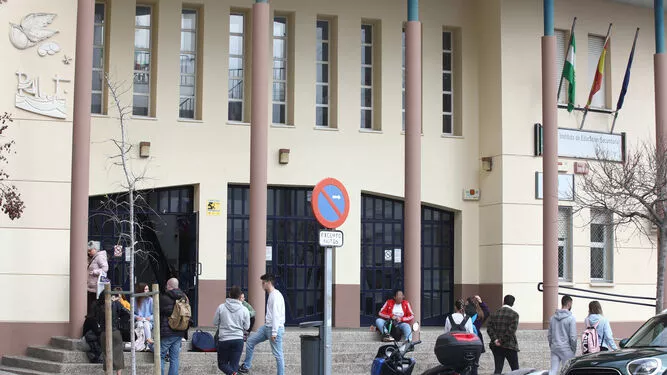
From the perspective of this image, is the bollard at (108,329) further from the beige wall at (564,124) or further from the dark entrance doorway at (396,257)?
the beige wall at (564,124)

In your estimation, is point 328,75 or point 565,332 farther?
point 328,75

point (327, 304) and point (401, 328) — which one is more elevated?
point (327, 304)

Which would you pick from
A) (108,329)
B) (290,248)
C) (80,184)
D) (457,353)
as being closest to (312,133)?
(290,248)

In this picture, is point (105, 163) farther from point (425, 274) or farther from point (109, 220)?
point (425, 274)

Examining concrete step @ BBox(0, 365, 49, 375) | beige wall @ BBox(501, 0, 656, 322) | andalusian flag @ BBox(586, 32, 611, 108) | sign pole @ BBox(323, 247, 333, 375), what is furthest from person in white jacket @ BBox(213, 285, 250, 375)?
andalusian flag @ BBox(586, 32, 611, 108)

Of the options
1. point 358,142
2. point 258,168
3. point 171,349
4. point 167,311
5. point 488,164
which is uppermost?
point 358,142

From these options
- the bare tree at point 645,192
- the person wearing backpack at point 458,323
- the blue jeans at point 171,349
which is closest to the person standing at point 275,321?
the blue jeans at point 171,349

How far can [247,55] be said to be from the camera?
2367 centimetres

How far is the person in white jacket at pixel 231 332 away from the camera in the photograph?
16031mm

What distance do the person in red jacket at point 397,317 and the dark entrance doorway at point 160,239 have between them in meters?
4.49

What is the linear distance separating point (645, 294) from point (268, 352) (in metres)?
11.5

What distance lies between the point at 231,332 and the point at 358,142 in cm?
903

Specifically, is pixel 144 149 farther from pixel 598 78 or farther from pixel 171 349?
pixel 598 78

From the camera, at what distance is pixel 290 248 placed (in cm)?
2388
